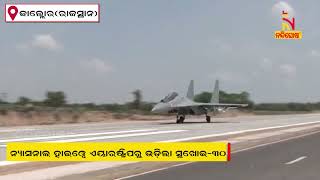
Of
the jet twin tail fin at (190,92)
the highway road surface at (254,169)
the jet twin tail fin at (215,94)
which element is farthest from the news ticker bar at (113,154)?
the jet twin tail fin at (215,94)

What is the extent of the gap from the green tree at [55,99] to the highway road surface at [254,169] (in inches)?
2713

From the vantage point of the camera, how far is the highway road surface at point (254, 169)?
16.3 meters

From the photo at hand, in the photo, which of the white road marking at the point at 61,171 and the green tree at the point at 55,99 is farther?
the green tree at the point at 55,99

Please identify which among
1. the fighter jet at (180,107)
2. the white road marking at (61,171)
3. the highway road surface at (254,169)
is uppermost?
the fighter jet at (180,107)

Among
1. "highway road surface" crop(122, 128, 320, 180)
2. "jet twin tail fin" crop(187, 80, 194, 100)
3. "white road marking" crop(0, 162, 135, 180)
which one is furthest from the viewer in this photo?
"jet twin tail fin" crop(187, 80, 194, 100)

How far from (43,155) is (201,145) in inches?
324

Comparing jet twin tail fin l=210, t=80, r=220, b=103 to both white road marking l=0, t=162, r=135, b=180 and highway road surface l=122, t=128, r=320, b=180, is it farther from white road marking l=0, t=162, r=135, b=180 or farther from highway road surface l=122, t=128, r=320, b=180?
white road marking l=0, t=162, r=135, b=180

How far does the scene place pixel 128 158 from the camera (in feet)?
66.6

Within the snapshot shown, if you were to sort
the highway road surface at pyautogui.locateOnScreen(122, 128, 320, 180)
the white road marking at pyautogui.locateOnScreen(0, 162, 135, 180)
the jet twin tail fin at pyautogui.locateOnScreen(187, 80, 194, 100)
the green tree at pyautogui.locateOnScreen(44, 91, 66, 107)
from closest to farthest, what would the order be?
the white road marking at pyautogui.locateOnScreen(0, 162, 135, 180) < the highway road surface at pyautogui.locateOnScreen(122, 128, 320, 180) < the jet twin tail fin at pyautogui.locateOnScreen(187, 80, 194, 100) < the green tree at pyautogui.locateOnScreen(44, 91, 66, 107)

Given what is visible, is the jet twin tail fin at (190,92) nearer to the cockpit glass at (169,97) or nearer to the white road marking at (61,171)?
the cockpit glass at (169,97)

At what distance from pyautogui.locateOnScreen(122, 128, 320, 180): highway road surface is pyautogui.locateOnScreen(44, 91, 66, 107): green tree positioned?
68.9m

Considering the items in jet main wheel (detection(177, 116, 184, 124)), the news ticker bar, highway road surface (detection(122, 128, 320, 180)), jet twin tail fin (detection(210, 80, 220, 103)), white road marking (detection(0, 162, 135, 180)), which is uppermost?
jet twin tail fin (detection(210, 80, 220, 103))

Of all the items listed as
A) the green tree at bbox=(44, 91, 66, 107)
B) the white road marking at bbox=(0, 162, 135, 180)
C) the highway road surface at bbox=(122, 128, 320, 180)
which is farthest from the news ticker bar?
the green tree at bbox=(44, 91, 66, 107)

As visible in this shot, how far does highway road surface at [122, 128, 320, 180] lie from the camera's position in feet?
53.5
